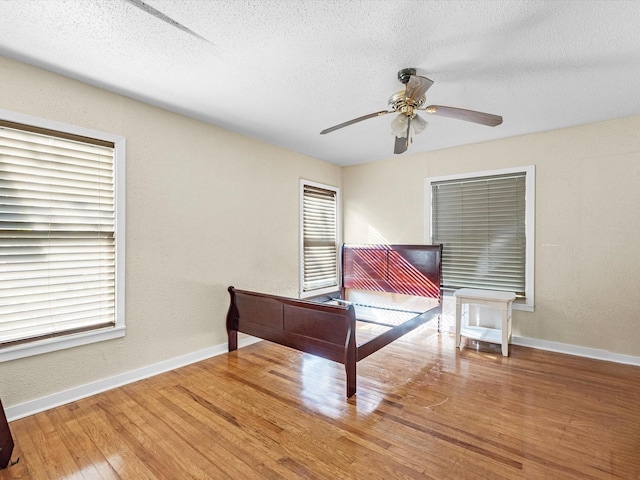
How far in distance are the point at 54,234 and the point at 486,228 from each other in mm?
4549

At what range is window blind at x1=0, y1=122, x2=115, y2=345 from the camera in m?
2.32

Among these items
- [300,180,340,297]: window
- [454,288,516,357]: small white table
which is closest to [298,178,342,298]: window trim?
[300,180,340,297]: window

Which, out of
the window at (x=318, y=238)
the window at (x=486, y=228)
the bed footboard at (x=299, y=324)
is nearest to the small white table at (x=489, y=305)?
the window at (x=486, y=228)

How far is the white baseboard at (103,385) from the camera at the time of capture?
236cm

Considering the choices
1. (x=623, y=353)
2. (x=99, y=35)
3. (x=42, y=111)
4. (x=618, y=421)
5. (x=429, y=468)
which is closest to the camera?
(x=429, y=468)

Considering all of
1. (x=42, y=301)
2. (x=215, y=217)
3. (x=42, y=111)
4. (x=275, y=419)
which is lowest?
(x=275, y=419)

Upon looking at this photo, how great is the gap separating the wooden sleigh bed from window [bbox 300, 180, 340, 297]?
207 millimetres

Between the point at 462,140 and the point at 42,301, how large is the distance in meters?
4.56

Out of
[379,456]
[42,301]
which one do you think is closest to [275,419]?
[379,456]

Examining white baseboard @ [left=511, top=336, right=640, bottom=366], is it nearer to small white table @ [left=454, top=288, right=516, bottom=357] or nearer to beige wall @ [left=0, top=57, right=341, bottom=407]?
small white table @ [left=454, top=288, right=516, bottom=357]

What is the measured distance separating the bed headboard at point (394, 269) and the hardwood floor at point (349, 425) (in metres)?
1.33

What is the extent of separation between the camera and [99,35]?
2.02 meters

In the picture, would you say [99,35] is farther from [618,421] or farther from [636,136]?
[636,136]

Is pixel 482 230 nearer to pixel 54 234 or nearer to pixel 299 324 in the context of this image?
pixel 299 324
